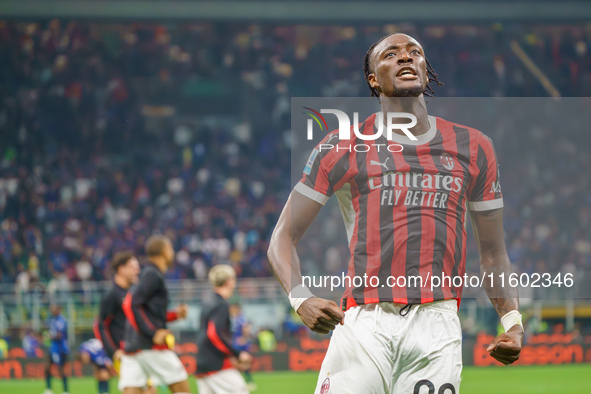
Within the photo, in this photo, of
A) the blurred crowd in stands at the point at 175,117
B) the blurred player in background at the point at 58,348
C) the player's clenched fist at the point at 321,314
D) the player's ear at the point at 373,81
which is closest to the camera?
the player's clenched fist at the point at 321,314

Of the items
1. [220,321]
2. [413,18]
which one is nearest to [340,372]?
[220,321]

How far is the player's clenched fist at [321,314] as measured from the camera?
99.3 inches

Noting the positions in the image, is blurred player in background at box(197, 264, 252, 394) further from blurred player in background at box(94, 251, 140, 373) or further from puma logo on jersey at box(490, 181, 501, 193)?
puma logo on jersey at box(490, 181, 501, 193)

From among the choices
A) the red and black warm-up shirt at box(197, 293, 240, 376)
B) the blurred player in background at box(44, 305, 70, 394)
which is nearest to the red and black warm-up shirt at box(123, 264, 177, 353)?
the red and black warm-up shirt at box(197, 293, 240, 376)

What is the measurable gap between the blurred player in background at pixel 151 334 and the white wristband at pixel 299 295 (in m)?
4.09

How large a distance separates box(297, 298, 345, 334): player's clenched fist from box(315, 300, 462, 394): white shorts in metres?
0.21

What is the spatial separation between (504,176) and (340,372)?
1.00 m

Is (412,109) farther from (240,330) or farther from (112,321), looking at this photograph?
(240,330)

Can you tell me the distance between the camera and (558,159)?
11.3 ft

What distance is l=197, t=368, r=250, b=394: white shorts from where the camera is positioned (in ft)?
21.3

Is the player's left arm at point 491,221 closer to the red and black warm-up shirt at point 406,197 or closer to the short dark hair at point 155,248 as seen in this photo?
the red and black warm-up shirt at point 406,197

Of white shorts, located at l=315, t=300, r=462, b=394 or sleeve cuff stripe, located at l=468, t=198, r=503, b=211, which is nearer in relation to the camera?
white shorts, located at l=315, t=300, r=462, b=394

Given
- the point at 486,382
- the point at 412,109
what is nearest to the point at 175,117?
the point at 486,382

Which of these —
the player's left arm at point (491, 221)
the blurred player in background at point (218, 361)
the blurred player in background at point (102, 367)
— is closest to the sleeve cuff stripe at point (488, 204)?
the player's left arm at point (491, 221)
